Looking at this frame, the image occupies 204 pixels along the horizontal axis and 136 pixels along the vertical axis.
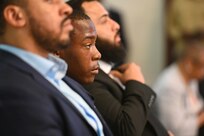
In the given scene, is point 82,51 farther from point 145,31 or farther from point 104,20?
point 145,31

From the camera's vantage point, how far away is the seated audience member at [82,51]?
4.78 ft

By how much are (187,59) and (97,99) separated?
2.18 meters

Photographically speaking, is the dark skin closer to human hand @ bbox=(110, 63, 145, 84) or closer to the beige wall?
human hand @ bbox=(110, 63, 145, 84)

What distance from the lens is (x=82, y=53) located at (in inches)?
57.6

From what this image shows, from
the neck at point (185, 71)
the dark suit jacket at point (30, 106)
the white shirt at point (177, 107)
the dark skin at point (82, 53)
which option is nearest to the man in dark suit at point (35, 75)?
the dark suit jacket at point (30, 106)

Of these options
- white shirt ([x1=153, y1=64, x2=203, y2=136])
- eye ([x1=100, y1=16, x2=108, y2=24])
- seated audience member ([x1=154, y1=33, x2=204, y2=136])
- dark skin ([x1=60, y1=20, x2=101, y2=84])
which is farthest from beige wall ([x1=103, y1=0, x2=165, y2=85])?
dark skin ([x1=60, y1=20, x2=101, y2=84])

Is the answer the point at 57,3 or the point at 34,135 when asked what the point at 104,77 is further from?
the point at 34,135

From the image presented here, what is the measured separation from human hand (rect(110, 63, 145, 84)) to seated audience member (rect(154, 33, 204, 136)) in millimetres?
1510

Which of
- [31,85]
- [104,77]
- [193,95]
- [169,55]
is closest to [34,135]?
[31,85]

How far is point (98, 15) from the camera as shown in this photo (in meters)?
1.70

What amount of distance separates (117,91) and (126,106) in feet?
0.34

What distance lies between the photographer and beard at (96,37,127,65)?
169cm

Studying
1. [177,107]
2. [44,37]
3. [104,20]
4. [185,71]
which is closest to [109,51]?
[104,20]

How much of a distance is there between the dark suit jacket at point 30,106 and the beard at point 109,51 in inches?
18.9
